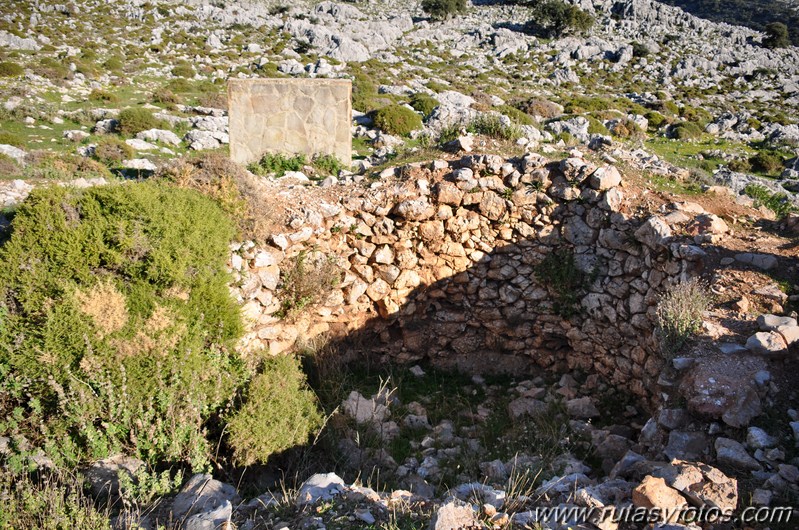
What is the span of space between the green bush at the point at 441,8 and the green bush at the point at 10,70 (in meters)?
35.7

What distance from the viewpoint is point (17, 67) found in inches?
806

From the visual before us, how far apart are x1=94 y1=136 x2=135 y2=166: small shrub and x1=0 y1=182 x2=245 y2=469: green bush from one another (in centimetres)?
673

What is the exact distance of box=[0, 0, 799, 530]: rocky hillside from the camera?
12.1ft

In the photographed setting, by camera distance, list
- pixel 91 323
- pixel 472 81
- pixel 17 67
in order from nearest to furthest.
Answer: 1. pixel 91 323
2. pixel 17 67
3. pixel 472 81

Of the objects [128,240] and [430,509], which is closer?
[430,509]

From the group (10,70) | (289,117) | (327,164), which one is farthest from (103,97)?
(327,164)

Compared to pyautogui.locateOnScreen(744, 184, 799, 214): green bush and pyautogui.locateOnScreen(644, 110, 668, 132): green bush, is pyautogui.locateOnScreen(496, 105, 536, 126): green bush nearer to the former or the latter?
pyautogui.locateOnScreen(644, 110, 668, 132): green bush

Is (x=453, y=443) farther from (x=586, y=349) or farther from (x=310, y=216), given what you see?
(x=310, y=216)

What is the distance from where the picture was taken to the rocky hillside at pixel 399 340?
3.69m

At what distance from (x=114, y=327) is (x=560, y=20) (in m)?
45.5

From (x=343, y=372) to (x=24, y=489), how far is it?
12.2ft

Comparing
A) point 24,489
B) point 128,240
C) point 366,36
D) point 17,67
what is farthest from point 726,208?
point 366,36

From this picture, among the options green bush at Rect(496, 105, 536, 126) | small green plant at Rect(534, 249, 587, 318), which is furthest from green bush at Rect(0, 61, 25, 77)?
small green plant at Rect(534, 249, 587, 318)

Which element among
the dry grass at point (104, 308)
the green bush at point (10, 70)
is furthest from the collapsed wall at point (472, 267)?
the green bush at point (10, 70)
